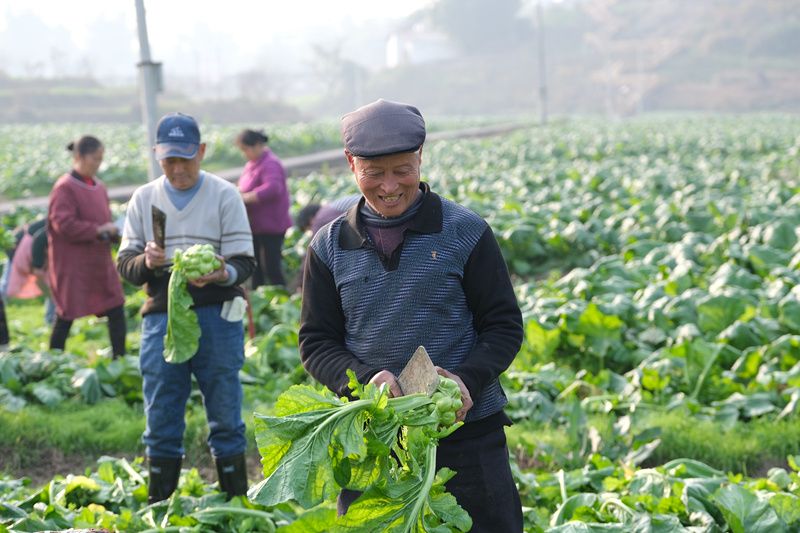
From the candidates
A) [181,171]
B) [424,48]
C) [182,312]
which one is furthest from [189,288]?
[424,48]

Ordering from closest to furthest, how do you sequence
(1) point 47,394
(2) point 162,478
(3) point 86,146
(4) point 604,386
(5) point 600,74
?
(2) point 162,478
(4) point 604,386
(1) point 47,394
(3) point 86,146
(5) point 600,74

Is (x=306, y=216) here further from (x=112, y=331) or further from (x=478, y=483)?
(x=478, y=483)

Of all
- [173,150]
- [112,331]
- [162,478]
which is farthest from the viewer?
[112,331]

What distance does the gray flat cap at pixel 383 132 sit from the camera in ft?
8.96

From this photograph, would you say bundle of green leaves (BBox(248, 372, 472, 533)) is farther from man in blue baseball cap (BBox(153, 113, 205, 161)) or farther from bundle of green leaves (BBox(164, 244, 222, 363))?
man in blue baseball cap (BBox(153, 113, 205, 161))

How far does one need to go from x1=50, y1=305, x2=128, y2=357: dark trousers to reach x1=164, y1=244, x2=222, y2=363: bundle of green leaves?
3.23 meters

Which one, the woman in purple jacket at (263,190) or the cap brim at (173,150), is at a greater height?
the cap brim at (173,150)

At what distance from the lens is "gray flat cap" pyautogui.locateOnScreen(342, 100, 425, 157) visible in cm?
273

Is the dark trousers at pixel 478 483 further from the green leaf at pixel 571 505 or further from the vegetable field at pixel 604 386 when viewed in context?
the green leaf at pixel 571 505

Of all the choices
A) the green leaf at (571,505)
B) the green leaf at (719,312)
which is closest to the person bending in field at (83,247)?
the green leaf at (571,505)

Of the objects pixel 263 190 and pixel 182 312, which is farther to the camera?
pixel 263 190

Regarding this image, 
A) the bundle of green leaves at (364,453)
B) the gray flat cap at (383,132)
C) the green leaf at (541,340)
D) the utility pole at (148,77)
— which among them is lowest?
the green leaf at (541,340)

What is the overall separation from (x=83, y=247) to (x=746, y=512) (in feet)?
16.2

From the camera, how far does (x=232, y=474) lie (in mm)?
4551
